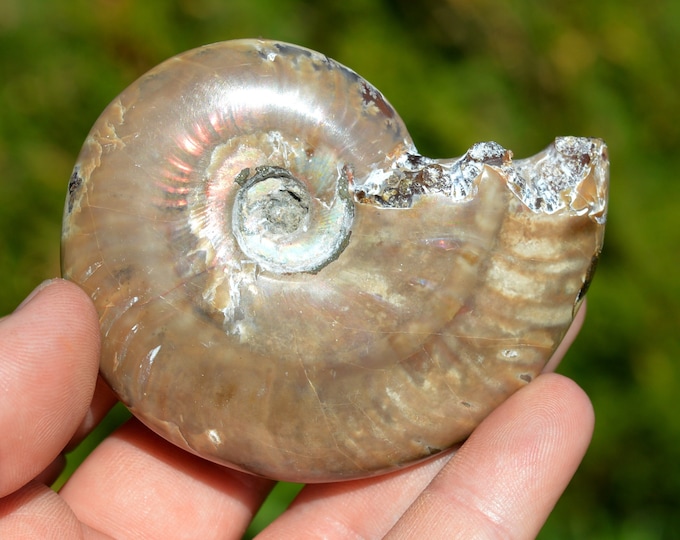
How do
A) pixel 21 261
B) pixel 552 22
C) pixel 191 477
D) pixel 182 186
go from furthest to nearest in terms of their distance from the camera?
1. pixel 552 22
2. pixel 21 261
3. pixel 191 477
4. pixel 182 186

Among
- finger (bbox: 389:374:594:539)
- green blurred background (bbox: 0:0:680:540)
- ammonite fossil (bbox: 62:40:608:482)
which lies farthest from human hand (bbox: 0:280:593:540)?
green blurred background (bbox: 0:0:680:540)

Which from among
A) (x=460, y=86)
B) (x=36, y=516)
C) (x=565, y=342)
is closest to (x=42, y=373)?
(x=36, y=516)

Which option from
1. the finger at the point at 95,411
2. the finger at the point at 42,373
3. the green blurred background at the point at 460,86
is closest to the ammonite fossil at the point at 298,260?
the finger at the point at 42,373

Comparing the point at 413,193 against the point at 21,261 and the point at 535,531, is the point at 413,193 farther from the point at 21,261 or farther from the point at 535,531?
the point at 21,261

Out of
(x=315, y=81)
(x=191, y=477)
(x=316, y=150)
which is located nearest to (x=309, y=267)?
(x=316, y=150)

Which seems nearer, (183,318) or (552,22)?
(183,318)

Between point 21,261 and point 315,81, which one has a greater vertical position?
point 315,81

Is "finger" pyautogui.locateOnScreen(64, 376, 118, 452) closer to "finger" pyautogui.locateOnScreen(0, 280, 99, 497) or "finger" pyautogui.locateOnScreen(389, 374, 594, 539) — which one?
"finger" pyautogui.locateOnScreen(0, 280, 99, 497)

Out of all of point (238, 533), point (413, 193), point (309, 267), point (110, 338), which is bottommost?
point (238, 533)
